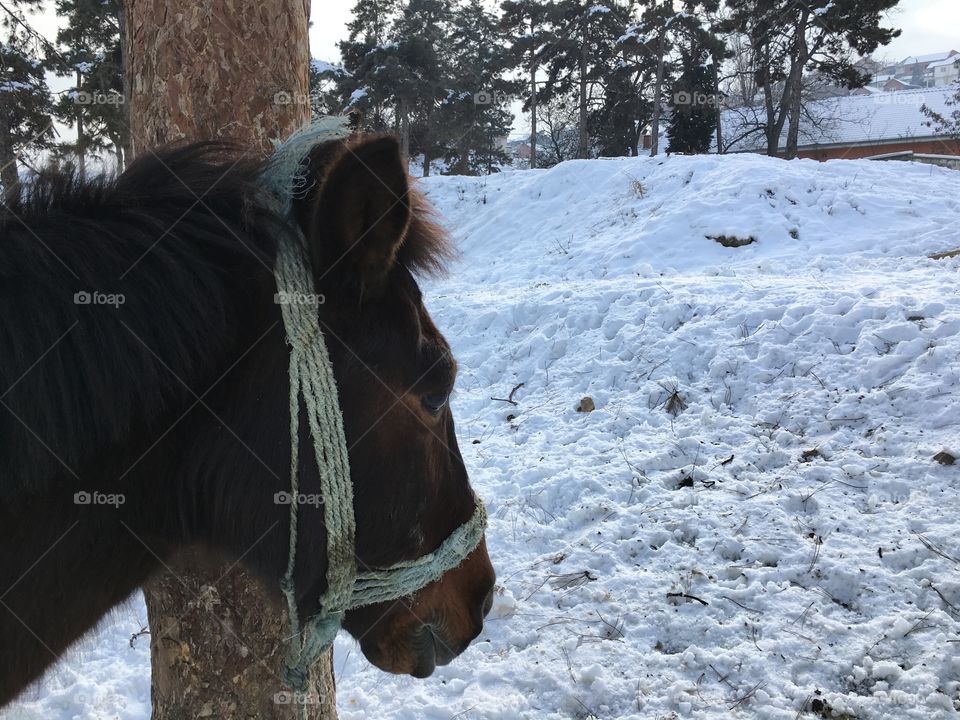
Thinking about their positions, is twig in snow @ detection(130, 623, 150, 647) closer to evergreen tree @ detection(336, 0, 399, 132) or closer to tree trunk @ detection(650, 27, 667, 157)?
evergreen tree @ detection(336, 0, 399, 132)

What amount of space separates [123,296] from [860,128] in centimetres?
3829

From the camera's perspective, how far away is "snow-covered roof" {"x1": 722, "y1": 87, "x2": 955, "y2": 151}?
30.4 m

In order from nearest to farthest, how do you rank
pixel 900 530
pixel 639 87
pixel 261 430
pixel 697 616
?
pixel 261 430 → pixel 697 616 → pixel 900 530 → pixel 639 87

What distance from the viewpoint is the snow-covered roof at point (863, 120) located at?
30388mm

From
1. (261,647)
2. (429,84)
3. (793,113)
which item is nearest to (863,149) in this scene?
(793,113)

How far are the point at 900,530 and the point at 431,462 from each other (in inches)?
123

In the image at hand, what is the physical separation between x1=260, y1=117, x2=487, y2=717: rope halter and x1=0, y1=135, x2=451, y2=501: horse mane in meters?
0.04

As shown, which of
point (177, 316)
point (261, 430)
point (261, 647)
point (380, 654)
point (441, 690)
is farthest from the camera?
point (441, 690)

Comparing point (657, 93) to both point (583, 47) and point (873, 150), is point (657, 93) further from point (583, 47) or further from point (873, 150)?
point (873, 150)

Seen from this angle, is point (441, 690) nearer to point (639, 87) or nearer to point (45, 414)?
point (45, 414)

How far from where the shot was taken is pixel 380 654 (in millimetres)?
1660

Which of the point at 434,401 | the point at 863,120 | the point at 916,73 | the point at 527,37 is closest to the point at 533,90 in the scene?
the point at 527,37

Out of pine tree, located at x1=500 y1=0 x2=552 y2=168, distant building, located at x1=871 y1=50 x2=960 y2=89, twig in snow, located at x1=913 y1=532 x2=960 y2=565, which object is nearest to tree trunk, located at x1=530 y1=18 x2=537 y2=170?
pine tree, located at x1=500 y1=0 x2=552 y2=168

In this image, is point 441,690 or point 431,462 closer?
point 431,462
